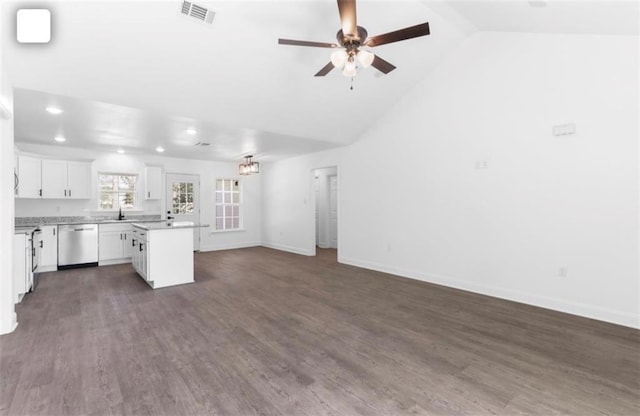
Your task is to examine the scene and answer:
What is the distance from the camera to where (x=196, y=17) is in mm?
3064

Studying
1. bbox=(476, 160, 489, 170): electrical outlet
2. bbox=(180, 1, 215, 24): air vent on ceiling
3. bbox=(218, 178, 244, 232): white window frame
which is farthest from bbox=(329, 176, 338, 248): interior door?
bbox=(180, 1, 215, 24): air vent on ceiling

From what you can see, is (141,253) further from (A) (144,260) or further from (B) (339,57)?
(B) (339,57)

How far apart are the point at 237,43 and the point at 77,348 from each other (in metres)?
3.50

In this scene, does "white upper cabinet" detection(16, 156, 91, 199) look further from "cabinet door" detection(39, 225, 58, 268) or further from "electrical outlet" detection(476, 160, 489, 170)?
"electrical outlet" detection(476, 160, 489, 170)

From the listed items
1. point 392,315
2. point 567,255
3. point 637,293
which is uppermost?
point 567,255

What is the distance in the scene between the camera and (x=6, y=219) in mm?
3088

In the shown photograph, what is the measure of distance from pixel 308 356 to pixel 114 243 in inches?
231

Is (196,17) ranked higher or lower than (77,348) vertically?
higher

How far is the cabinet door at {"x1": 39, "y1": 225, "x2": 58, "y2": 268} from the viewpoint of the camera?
5691 mm

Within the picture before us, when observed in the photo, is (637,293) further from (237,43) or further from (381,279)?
(237,43)

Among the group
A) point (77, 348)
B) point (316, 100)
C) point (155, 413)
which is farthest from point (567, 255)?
point (77, 348)

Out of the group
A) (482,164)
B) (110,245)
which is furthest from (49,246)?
(482,164)

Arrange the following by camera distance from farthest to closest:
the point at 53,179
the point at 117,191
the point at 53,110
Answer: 1. the point at 117,191
2. the point at 53,179
3. the point at 53,110

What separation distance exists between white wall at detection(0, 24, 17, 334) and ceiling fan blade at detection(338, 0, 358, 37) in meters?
3.40
